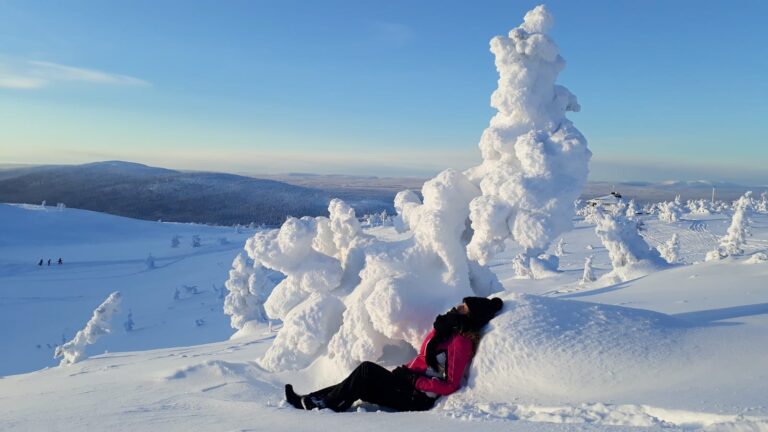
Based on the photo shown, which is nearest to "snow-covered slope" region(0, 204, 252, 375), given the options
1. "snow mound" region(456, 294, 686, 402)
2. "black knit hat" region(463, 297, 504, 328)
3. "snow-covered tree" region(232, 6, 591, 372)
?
"snow-covered tree" region(232, 6, 591, 372)

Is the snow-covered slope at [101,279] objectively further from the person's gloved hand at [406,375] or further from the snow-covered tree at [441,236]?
the person's gloved hand at [406,375]

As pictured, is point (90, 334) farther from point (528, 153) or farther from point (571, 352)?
point (571, 352)

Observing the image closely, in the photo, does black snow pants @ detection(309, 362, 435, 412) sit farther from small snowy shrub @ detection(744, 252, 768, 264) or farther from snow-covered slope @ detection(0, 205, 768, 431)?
small snowy shrub @ detection(744, 252, 768, 264)

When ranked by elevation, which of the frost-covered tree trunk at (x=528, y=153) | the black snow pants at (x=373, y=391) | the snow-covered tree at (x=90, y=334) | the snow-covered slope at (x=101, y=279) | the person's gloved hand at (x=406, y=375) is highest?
the frost-covered tree trunk at (x=528, y=153)

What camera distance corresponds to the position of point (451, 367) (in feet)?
15.9

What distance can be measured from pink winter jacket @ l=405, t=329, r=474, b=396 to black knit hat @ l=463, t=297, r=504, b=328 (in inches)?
9.1

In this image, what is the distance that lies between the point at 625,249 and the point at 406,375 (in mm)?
13872

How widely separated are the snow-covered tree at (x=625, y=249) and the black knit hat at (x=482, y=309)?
12.3 m

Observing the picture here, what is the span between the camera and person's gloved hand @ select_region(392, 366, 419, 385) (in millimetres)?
4922

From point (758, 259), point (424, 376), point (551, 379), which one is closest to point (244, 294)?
point (424, 376)

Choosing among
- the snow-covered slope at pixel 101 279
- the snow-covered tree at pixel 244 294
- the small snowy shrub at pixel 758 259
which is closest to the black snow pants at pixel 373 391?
the small snowy shrub at pixel 758 259

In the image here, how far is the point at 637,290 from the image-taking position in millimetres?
10109

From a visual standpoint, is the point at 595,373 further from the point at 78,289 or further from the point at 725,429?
the point at 78,289

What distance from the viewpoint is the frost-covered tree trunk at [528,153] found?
5805 millimetres
